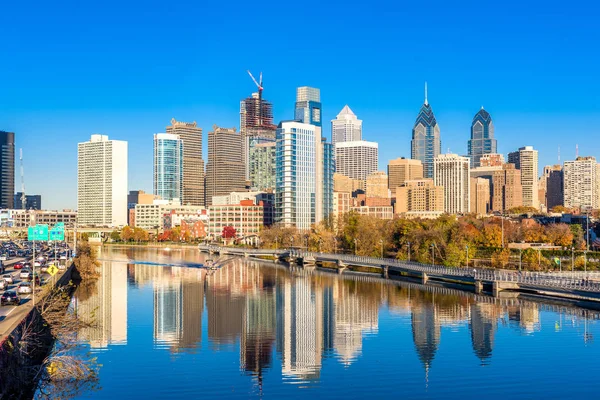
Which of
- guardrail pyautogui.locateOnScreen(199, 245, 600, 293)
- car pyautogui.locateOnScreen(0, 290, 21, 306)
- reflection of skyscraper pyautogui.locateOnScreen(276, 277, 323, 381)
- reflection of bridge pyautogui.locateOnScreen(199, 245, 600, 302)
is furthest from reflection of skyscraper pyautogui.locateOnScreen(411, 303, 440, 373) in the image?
car pyautogui.locateOnScreen(0, 290, 21, 306)

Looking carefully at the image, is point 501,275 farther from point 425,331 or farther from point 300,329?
point 300,329

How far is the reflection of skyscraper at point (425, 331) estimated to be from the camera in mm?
52300

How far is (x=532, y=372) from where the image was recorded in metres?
47.0

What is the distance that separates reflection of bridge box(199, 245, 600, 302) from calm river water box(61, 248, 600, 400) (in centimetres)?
296

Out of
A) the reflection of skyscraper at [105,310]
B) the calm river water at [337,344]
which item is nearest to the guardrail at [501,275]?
the calm river water at [337,344]

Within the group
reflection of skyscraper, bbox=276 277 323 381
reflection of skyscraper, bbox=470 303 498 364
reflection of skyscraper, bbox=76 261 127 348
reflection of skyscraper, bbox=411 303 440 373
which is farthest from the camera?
reflection of skyscraper, bbox=76 261 127 348

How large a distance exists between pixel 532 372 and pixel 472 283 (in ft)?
155

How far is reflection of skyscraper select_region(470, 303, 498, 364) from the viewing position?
2101 inches

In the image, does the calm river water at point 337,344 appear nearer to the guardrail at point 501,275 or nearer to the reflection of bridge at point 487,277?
the reflection of bridge at point 487,277

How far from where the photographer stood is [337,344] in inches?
2235

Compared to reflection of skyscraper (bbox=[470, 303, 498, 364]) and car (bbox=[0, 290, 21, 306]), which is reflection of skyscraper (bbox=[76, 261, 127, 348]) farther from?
reflection of skyscraper (bbox=[470, 303, 498, 364])

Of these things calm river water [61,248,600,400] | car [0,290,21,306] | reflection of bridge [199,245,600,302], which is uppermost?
car [0,290,21,306]

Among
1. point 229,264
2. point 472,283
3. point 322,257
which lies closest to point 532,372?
point 472,283

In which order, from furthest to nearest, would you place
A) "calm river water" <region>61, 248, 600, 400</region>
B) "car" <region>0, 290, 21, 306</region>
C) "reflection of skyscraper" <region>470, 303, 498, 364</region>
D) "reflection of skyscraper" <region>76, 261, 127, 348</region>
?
"reflection of skyscraper" <region>76, 261, 127, 348</region>
"car" <region>0, 290, 21, 306</region>
"reflection of skyscraper" <region>470, 303, 498, 364</region>
"calm river water" <region>61, 248, 600, 400</region>
